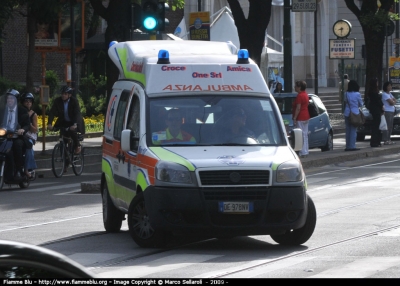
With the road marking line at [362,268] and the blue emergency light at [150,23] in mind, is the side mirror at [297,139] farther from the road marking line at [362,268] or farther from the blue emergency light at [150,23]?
the blue emergency light at [150,23]

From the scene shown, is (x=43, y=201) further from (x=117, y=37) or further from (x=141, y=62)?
(x=117, y=37)

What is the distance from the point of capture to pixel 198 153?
1064 centimetres

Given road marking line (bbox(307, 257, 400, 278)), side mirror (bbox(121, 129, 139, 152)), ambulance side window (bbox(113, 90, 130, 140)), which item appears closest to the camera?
road marking line (bbox(307, 257, 400, 278))

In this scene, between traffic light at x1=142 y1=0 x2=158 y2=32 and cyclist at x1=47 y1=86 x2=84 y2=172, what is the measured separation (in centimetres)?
312

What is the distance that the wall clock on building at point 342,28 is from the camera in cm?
3403

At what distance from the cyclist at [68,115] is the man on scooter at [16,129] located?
225cm

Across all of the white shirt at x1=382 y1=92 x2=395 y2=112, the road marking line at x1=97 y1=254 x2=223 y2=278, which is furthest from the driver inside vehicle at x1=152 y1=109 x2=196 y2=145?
the white shirt at x1=382 y1=92 x2=395 y2=112

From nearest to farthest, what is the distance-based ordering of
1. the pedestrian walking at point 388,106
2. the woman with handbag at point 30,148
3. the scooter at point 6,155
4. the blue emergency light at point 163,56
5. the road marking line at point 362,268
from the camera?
1. the road marking line at point 362,268
2. the blue emergency light at point 163,56
3. the scooter at point 6,155
4. the woman with handbag at point 30,148
5. the pedestrian walking at point 388,106

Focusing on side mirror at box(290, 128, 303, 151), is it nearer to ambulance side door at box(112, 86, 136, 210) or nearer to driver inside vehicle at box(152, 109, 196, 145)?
driver inside vehicle at box(152, 109, 196, 145)

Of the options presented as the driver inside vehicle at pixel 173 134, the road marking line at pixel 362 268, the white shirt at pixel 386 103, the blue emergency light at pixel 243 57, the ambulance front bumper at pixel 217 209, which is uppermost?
the blue emergency light at pixel 243 57

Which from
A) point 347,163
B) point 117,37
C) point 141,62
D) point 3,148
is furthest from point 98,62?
point 141,62

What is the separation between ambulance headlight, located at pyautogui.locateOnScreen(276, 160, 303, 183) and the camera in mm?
10438

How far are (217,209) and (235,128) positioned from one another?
49.9 inches

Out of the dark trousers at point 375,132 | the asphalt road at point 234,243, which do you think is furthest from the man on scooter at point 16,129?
the dark trousers at point 375,132
